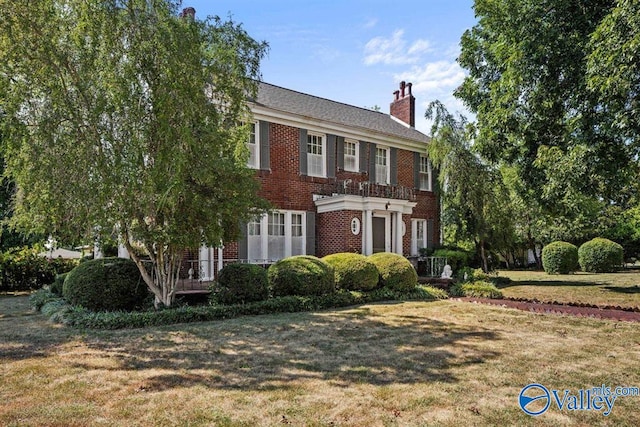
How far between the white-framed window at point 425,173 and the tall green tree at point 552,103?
596 centimetres

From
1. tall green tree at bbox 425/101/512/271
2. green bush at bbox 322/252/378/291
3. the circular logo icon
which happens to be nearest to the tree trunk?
green bush at bbox 322/252/378/291

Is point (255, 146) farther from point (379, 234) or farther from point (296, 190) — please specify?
point (379, 234)

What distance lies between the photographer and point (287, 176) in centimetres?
1408

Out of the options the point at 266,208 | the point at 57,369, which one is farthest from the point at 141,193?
the point at 57,369

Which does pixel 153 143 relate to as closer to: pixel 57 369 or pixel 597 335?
pixel 57 369

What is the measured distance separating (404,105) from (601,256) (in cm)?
1235

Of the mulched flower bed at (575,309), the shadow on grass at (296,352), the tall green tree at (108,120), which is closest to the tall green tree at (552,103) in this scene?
the mulched flower bed at (575,309)

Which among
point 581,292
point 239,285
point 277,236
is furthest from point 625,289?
point 239,285

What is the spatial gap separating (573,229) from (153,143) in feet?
81.1

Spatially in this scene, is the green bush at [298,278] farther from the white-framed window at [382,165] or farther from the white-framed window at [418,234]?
the white-framed window at [418,234]

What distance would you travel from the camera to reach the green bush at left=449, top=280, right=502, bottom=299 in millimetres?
11914

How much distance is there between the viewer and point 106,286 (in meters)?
8.53

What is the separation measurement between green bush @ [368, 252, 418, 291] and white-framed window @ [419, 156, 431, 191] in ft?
22.5

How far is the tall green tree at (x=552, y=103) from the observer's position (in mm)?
9523
